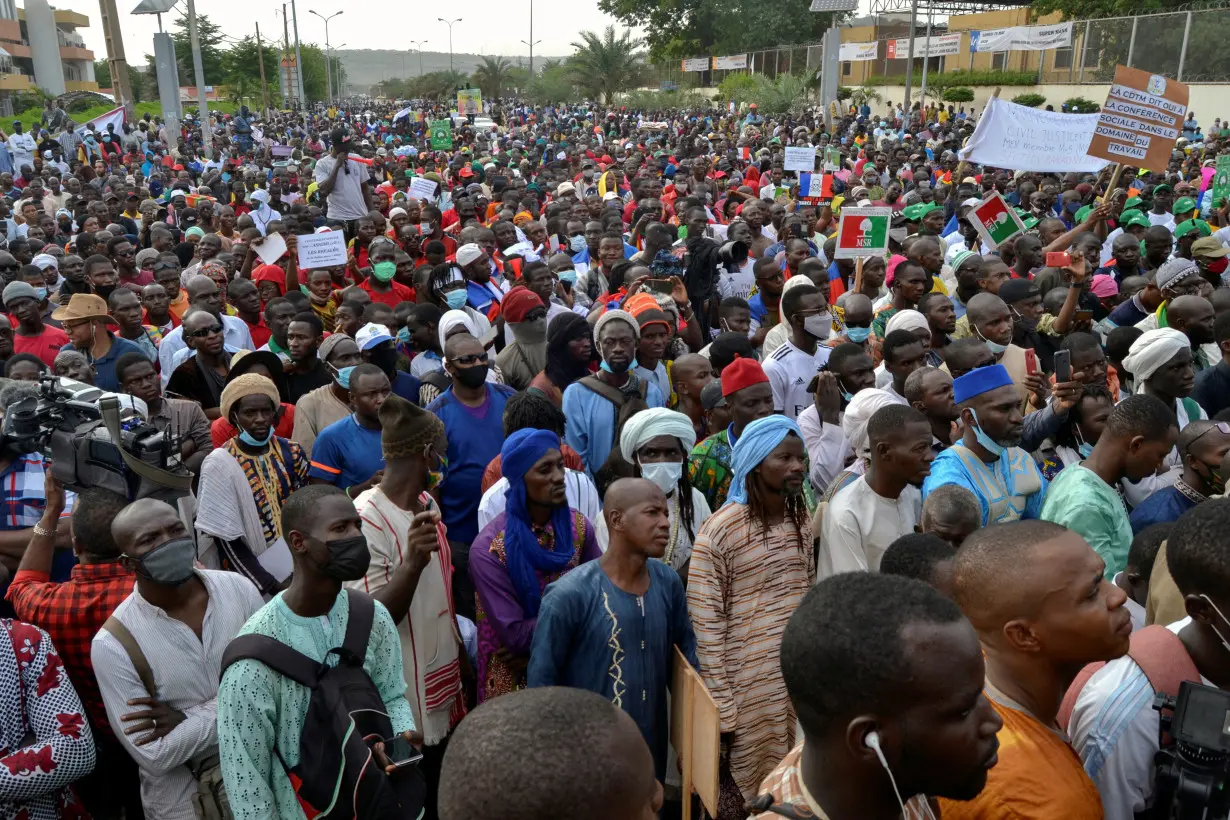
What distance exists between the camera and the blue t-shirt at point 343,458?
4.78 metres

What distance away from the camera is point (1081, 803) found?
2.18m

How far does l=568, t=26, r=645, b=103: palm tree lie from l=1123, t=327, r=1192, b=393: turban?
52.4m

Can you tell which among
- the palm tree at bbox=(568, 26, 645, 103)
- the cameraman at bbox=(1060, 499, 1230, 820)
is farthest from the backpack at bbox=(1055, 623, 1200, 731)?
the palm tree at bbox=(568, 26, 645, 103)

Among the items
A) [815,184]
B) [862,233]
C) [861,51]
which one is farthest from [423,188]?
[861,51]

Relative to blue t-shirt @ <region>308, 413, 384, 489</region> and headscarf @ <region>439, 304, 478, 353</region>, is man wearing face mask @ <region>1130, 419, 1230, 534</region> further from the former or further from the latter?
headscarf @ <region>439, 304, 478, 353</region>

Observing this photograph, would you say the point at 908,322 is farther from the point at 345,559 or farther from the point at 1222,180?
the point at 1222,180

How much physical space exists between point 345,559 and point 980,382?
2690 mm

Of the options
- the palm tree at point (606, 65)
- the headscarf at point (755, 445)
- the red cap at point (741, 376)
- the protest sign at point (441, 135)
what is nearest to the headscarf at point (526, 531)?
the headscarf at point (755, 445)

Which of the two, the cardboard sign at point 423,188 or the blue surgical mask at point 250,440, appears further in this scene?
the cardboard sign at point 423,188

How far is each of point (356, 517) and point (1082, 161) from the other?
11.0 m

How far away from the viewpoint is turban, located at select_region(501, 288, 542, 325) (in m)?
6.59

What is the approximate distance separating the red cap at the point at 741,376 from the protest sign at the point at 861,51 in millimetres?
42793

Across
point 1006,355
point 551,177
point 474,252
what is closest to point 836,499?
point 1006,355

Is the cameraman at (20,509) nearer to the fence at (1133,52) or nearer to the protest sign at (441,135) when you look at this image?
the protest sign at (441,135)
